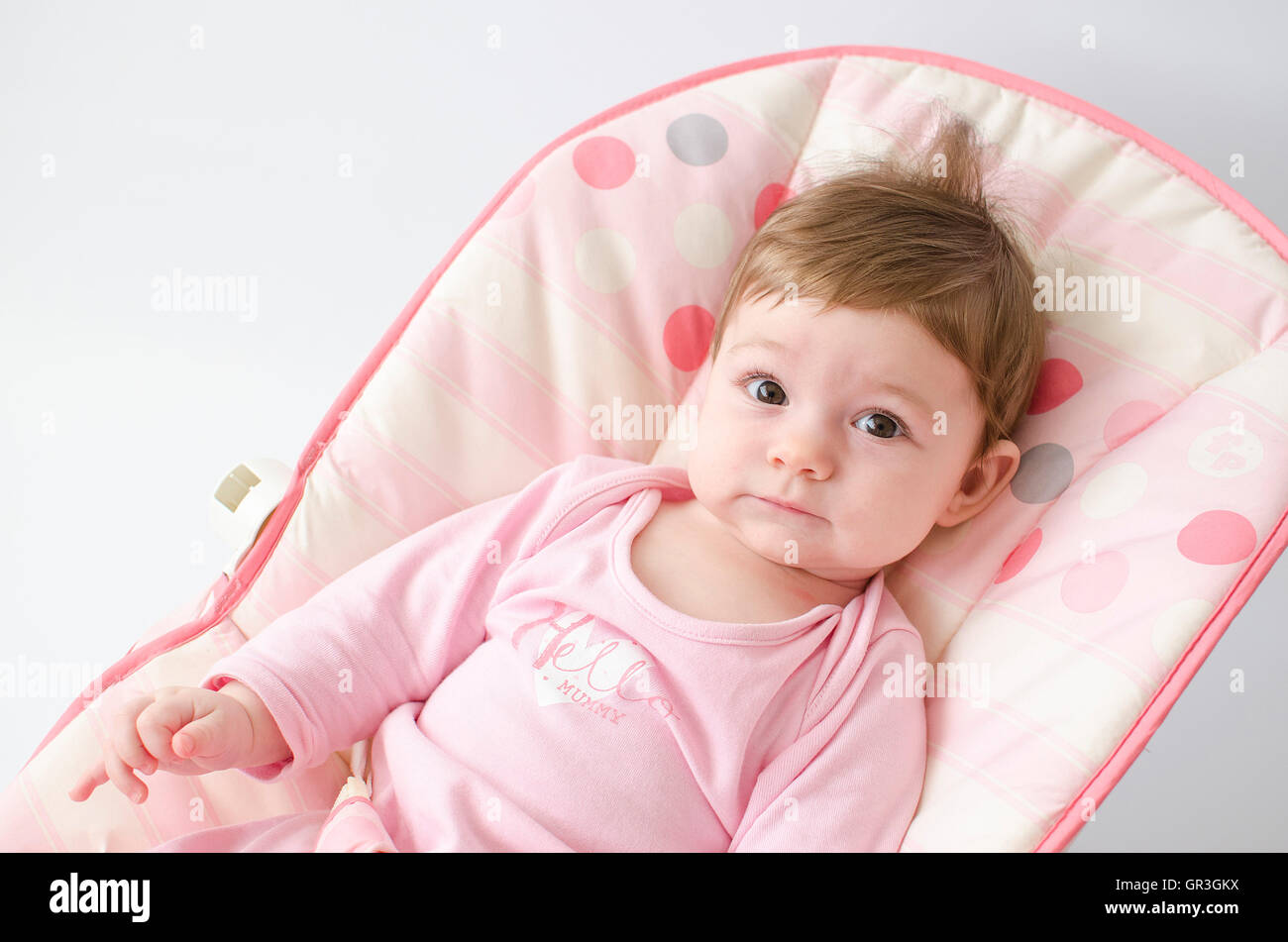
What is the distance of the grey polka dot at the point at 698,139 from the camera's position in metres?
1.30

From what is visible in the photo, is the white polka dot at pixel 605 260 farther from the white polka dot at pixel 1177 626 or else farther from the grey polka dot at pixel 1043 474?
the white polka dot at pixel 1177 626

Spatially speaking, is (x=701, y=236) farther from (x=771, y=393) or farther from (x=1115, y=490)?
(x=1115, y=490)

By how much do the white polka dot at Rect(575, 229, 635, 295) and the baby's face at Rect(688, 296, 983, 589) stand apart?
23cm

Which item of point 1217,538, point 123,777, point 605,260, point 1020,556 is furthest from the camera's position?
point 605,260

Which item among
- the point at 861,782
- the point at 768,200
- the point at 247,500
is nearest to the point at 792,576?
the point at 861,782

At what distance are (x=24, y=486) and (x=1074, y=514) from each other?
56.9 inches

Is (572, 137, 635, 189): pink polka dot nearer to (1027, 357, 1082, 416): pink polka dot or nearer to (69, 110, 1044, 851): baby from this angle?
(69, 110, 1044, 851): baby

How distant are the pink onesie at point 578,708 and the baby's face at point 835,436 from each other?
85 millimetres

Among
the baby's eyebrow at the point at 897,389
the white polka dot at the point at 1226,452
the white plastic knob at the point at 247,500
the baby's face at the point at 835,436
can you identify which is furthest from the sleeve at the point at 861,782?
the white plastic knob at the point at 247,500

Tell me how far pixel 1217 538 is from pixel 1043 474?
0.58 feet

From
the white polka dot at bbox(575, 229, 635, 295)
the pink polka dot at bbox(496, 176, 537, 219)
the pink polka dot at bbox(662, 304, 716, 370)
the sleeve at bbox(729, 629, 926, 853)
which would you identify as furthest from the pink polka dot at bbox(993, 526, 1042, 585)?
the pink polka dot at bbox(496, 176, 537, 219)

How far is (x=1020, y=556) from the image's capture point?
1.15m
